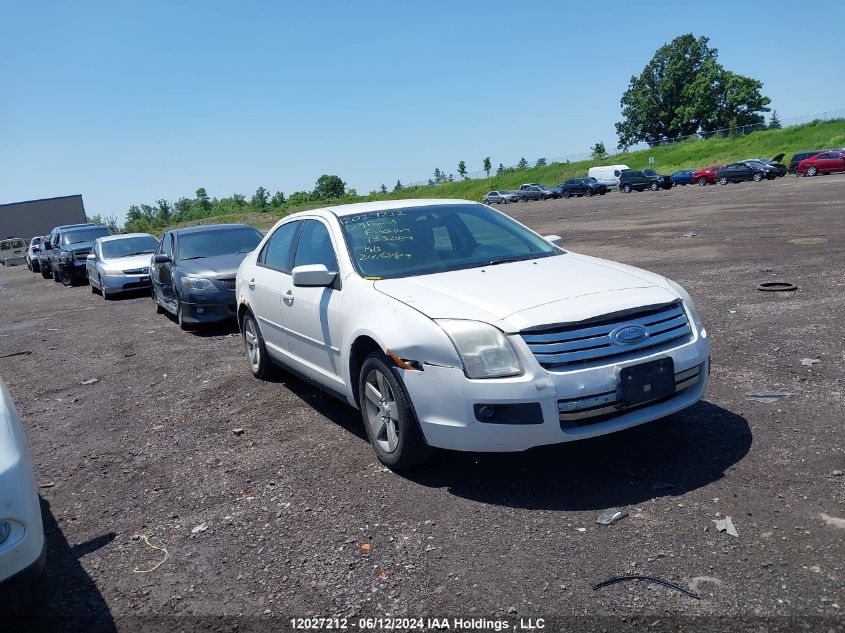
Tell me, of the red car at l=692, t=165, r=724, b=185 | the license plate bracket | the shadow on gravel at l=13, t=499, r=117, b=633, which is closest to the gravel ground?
the shadow on gravel at l=13, t=499, r=117, b=633

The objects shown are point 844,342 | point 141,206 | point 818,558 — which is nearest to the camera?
point 818,558

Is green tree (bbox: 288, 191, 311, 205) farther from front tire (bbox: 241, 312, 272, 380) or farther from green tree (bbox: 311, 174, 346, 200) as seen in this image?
front tire (bbox: 241, 312, 272, 380)

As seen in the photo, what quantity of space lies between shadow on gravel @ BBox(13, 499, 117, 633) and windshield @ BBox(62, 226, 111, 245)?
66.5 feet

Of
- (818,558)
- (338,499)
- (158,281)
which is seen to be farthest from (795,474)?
(158,281)

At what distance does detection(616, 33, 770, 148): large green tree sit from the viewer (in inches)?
3374

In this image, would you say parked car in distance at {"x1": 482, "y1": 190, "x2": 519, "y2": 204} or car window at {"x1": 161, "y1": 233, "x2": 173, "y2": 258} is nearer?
car window at {"x1": 161, "y1": 233, "x2": 173, "y2": 258}

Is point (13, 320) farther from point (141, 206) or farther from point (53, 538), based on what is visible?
point (141, 206)

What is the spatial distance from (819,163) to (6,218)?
2119 inches

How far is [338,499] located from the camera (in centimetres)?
420

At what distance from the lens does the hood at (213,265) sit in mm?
10042

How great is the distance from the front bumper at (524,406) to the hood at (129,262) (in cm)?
1299

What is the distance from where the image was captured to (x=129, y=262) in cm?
1577

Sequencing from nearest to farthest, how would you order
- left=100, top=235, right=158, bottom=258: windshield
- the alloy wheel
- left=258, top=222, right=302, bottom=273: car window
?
the alloy wheel → left=258, top=222, right=302, bottom=273: car window → left=100, top=235, right=158, bottom=258: windshield

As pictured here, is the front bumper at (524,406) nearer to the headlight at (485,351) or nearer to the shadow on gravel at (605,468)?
the headlight at (485,351)
